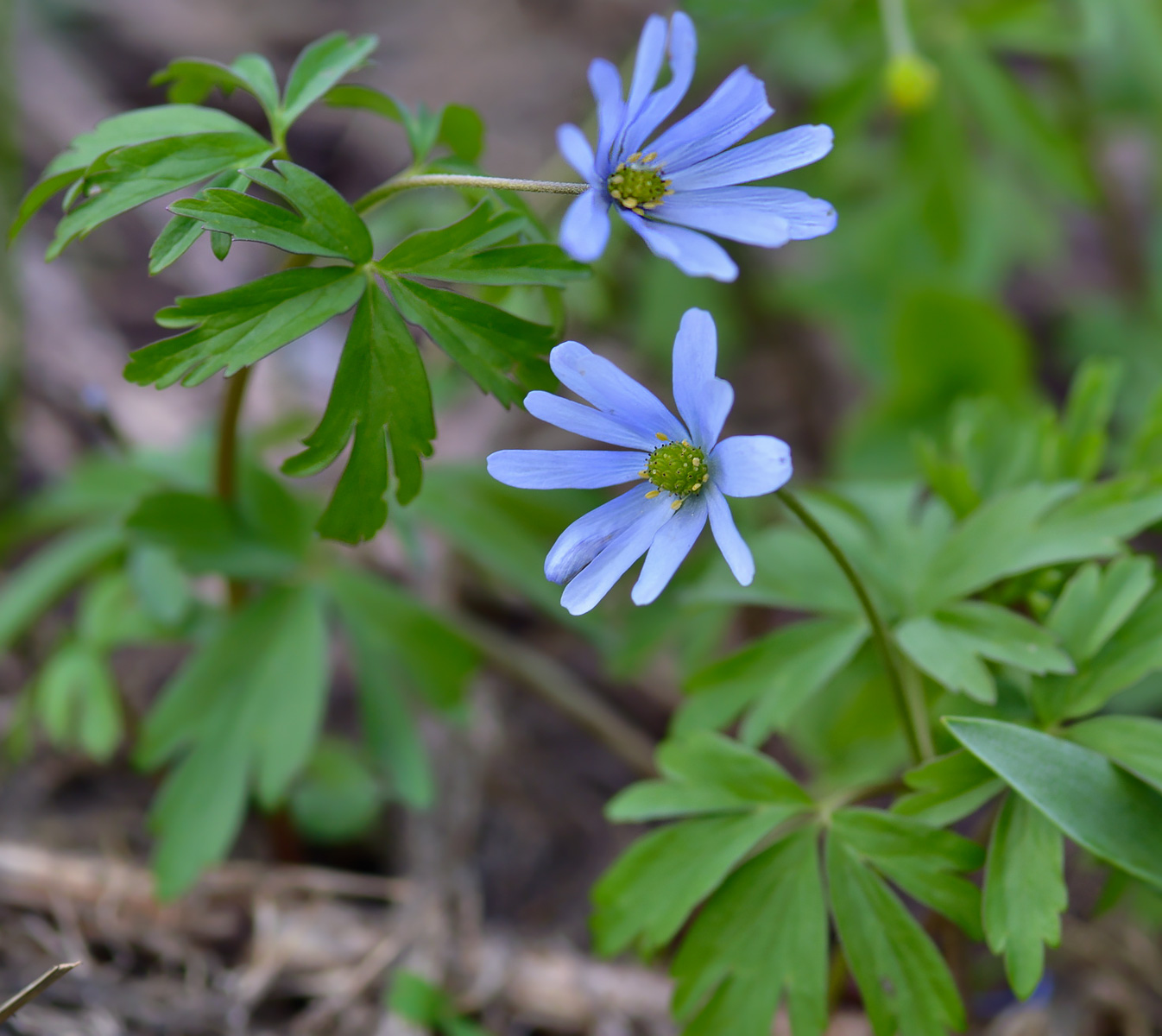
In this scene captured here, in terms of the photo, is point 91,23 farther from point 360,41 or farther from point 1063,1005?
point 1063,1005

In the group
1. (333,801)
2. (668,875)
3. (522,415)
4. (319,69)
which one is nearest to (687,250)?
(319,69)

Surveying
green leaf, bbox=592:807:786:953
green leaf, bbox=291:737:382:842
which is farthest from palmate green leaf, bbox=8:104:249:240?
green leaf, bbox=291:737:382:842

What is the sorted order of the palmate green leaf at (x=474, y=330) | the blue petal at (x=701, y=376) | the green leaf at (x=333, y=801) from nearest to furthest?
the blue petal at (x=701, y=376) < the palmate green leaf at (x=474, y=330) < the green leaf at (x=333, y=801)

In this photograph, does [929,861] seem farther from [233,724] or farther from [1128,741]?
[233,724]

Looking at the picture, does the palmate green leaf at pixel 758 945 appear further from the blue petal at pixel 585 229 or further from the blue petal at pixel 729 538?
the blue petal at pixel 585 229

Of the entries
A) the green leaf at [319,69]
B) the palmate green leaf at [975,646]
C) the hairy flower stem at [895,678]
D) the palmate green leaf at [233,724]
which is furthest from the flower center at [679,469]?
the palmate green leaf at [233,724]

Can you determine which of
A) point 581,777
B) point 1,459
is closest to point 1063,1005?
point 581,777

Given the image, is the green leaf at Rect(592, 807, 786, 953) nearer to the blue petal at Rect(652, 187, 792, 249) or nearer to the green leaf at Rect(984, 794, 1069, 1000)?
the green leaf at Rect(984, 794, 1069, 1000)
